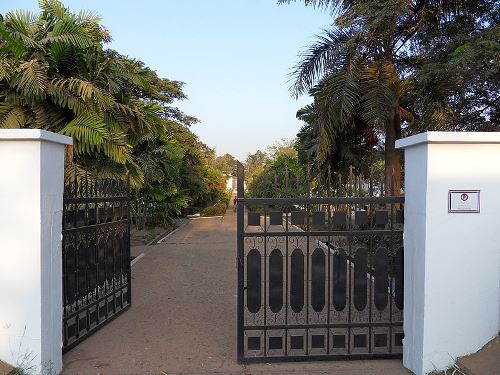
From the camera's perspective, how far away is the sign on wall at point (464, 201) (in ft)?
14.8

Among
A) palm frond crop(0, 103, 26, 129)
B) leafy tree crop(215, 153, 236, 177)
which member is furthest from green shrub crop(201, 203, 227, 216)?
palm frond crop(0, 103, 26, 129)

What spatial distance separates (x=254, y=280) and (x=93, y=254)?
2.27 metres

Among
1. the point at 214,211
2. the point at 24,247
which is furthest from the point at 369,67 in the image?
the point at 214,211

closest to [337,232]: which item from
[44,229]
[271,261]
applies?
[271,261]

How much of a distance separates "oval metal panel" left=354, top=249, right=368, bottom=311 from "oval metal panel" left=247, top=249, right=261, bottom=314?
3.37 ft

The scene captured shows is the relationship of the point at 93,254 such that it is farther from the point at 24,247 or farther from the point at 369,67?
the point at 369,67

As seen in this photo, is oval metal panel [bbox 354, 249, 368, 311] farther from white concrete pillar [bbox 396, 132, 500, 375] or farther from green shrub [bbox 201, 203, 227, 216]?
green shrub [bbox 201, 203, 227, 216]

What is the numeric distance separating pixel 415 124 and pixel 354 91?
1.98 metres

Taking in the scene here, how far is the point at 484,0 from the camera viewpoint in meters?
10.9

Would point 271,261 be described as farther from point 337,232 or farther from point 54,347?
point 54,347

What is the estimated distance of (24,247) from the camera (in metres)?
4.20

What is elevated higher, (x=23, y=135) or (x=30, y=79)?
(x=30, y=79)

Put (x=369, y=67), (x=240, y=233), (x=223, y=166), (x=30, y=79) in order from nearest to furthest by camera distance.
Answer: (x=240, y=233), (x=30, y=79), (x=369, y=67), (x=223, y=166)

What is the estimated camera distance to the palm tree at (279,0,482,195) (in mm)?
10258
